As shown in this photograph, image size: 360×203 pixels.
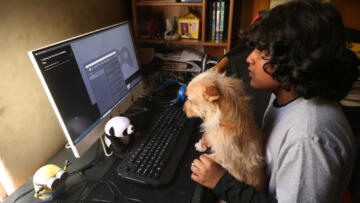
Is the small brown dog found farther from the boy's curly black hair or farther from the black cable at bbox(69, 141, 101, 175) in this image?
the black cable at bbox(69, 141, 101, 175)

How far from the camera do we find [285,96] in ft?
2.81

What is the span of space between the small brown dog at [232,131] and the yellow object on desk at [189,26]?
78 cm

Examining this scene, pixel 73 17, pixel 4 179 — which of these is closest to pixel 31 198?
pixel 4 179

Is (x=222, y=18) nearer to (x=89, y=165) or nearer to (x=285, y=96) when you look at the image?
(x=285, y=96)

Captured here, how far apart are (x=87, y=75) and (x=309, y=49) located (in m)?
0.81

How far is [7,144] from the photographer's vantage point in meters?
0.84

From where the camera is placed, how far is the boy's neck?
0.83 metres

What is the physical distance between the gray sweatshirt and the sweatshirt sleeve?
0.09 metres

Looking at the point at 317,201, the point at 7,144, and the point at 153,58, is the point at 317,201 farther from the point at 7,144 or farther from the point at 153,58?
the point at 153,58

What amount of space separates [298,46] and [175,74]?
44.6 inches

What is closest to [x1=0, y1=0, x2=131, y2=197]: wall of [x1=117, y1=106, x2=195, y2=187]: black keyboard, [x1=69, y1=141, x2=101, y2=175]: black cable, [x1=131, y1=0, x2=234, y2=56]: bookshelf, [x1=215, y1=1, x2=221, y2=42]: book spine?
[x1=69, y1=141, x2=101, y2=175]: black cable

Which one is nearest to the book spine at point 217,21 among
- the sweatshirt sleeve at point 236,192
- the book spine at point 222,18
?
the book spine at point 222,18

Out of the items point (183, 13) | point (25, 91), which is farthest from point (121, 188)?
point (183, 13)

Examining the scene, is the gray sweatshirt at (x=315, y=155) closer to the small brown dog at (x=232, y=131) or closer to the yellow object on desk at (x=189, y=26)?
the small brown dog at (x=232, y=131)
